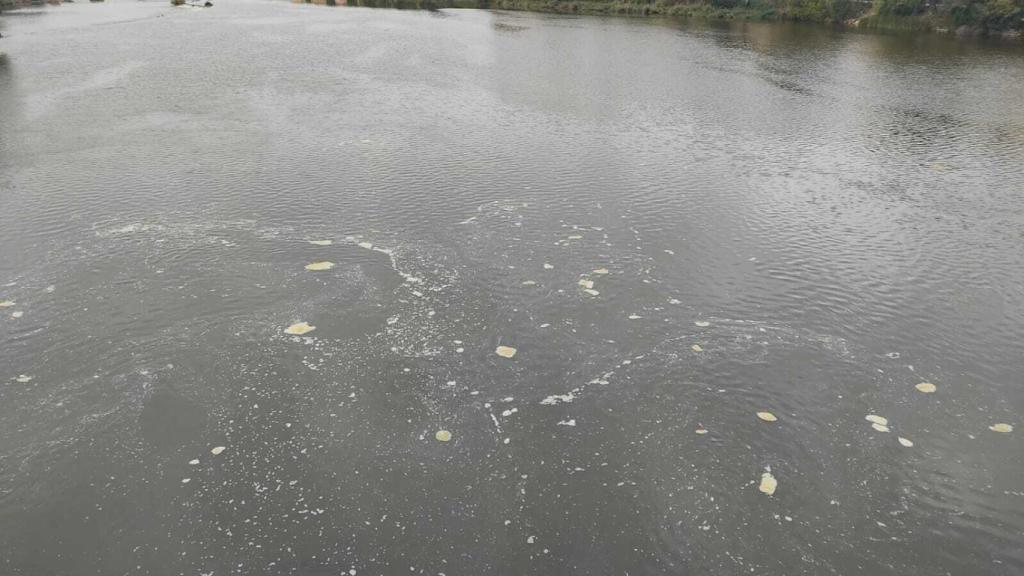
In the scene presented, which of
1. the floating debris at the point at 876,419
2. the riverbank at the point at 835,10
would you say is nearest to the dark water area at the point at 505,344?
the floating debris at the point at 876,419

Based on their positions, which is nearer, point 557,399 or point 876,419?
point 876,419

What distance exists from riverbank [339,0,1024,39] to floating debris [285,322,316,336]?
64384 millimetres

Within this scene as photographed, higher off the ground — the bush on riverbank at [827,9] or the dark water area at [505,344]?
the bush on riverbank at [827,9]

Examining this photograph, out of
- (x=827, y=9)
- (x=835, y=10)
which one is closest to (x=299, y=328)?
(x=835, y=10)

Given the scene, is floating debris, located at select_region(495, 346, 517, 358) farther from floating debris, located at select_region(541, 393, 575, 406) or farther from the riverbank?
the riverbank

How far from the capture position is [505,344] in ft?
43.1

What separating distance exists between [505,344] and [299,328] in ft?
13.4

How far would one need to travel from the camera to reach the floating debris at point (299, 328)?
1336 centimetres

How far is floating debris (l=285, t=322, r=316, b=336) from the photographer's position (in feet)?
43.8

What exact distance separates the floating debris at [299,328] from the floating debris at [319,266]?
2371 millimetres

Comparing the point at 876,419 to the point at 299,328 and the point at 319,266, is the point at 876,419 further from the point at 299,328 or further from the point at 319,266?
the point at 319,266

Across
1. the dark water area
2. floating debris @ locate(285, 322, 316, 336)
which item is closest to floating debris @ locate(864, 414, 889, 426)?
the dark water area

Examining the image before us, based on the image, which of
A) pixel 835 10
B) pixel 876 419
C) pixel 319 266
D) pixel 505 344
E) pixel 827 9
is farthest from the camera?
pixel 827 9

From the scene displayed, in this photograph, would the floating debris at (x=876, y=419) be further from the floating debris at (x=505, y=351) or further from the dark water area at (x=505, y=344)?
the floating debris at (x=505, y=351)
